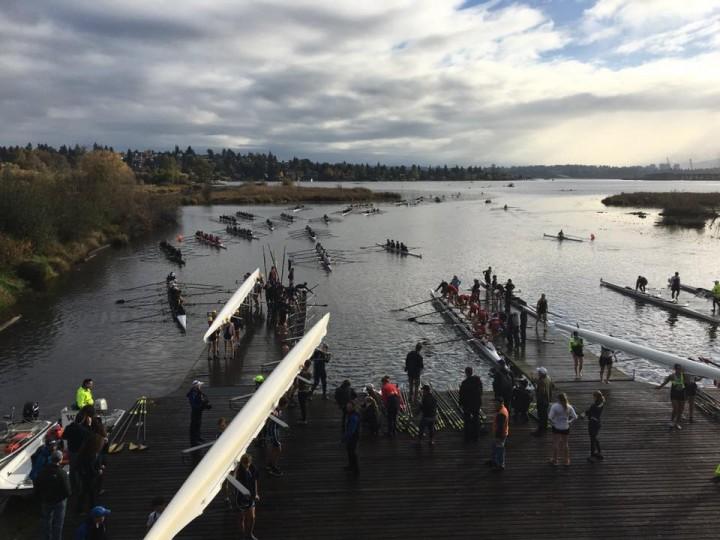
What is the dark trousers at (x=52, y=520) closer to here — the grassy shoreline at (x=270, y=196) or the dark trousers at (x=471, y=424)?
the dark trousers at (x=471, y=424)

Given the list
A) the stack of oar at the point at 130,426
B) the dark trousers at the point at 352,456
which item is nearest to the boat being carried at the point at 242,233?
the stack of oar at the point at 130,426

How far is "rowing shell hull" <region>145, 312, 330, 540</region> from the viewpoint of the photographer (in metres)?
A: 8.24

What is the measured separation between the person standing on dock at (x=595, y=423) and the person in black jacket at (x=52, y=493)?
11.1 meters

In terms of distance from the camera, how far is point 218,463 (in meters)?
9.48

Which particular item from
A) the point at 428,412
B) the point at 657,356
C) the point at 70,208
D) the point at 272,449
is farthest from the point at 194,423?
the point at 70,208

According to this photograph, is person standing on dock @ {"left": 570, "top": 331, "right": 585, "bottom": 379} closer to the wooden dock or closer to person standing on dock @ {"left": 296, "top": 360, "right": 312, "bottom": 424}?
the wooden dock

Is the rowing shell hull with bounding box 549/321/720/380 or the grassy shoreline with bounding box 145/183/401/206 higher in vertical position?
the grassy shoreline with bounding box 145/183/401/206

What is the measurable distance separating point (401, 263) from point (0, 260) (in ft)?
107

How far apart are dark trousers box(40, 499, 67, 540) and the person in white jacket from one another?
10.1 metres

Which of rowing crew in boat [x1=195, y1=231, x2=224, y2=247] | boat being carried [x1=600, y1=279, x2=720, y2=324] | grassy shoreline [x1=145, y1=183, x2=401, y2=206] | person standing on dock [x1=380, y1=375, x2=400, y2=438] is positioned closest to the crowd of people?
person standing on dock [x1=380, y1=375, x2=400, y2=438]

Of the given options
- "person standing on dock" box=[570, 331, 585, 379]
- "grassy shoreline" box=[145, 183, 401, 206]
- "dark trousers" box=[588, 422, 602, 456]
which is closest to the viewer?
"dark trousers" box=[588, 422, 602, 456]

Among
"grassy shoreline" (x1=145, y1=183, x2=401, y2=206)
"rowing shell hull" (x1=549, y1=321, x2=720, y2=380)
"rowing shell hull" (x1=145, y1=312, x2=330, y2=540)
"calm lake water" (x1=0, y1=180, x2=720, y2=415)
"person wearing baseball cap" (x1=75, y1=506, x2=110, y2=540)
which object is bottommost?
"calm lake water" (x1=0, y1=180, x2=720, y2=415)

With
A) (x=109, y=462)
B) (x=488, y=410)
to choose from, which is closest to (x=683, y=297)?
(x=488, y=410)

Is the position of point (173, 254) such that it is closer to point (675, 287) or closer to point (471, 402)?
point (675, 287)
